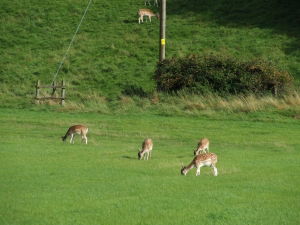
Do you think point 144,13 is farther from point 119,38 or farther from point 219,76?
point 219,76

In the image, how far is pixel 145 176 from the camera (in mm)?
21000

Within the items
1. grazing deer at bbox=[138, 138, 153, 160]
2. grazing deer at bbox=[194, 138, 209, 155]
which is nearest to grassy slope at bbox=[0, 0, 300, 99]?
grazing deer at bbox=[194, 138, 209, 155]

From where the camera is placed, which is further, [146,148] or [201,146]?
[201,146]

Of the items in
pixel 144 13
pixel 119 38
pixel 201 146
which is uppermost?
pixel 144 13

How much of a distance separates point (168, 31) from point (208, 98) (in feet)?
94.0

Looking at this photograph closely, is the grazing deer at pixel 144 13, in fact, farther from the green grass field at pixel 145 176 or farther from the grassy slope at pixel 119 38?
the green grass field at pixel 145 176

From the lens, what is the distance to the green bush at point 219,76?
4612 centimetres

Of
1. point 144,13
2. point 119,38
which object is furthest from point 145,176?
point 144,13

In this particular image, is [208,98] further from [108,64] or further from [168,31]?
[168,31]

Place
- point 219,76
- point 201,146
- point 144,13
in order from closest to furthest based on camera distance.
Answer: point 201,146 < point 219,76 < point 144,13

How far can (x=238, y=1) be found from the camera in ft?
264

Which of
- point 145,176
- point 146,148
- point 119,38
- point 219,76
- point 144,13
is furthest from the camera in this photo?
point 144,13

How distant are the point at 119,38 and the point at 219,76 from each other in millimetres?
25423

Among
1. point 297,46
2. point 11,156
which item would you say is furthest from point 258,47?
point 11,156
